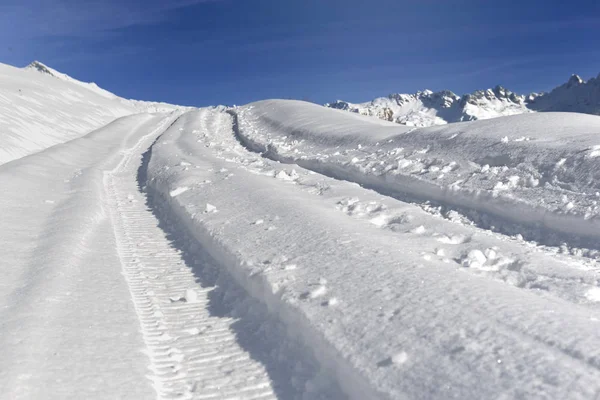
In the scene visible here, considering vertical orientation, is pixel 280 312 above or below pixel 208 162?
below

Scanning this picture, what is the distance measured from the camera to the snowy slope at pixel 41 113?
25.2 meters

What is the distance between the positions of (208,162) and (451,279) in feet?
38.7

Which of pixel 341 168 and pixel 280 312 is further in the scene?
pixel 341 168

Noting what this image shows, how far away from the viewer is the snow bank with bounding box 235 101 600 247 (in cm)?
806

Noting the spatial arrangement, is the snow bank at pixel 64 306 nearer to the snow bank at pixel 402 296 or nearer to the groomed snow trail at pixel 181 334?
the groomed snow trail at pixel 181 334

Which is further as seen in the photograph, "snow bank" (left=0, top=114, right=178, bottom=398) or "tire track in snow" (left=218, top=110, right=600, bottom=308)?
"tire track in snow" (left=218, top=110, right=600, bottom=308)

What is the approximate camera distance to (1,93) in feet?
111

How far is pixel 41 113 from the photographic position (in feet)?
115

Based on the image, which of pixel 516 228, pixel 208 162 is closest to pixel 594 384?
pixel 516 228

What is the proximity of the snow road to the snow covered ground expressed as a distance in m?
0.02

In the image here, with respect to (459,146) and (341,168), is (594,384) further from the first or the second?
(341,168)

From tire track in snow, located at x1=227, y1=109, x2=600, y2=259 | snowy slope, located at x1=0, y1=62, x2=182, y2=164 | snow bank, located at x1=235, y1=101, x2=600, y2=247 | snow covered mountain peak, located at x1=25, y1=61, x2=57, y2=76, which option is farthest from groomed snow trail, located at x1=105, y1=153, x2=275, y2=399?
snow covered mountain peak, located at x1=25, y1=61, x2=57, y2=76

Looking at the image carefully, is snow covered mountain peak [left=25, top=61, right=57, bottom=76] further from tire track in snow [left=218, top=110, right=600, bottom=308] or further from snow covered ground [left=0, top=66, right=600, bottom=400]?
tire track in snow [left=218, top=110, right=600, bottom=308]

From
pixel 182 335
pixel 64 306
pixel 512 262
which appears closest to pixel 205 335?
pixel 182 335
